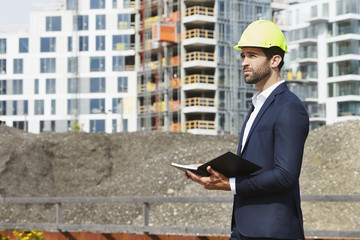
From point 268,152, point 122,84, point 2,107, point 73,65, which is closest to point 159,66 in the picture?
point 122,84

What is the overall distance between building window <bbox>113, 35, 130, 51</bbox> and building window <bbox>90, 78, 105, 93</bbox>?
417 cm

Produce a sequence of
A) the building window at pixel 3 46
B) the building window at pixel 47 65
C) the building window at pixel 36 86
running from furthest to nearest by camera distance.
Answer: the building window at pixel 3 46, the building window at pixel 36 86, the building window at pixel 47 65

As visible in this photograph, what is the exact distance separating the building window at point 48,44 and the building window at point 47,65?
45.4 inches

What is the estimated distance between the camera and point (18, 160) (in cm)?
3453

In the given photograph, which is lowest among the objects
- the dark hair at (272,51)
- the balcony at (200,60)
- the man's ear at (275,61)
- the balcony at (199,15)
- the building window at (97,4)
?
the man's ear at (275,61)

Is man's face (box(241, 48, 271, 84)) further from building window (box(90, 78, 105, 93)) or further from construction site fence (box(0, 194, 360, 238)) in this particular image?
building window (box(90, 78, 105, 93))

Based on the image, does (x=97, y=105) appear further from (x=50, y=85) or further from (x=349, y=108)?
(x=349, y=108)

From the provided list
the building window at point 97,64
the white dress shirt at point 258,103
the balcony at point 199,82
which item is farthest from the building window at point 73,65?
the white dress shirt at point 258,103

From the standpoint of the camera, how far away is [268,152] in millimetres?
4289

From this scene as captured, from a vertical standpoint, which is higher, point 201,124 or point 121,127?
point 201,124

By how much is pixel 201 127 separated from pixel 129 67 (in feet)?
50.6

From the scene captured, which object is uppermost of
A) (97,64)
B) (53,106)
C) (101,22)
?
(101,22)

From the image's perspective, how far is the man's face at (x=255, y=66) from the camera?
4.45 meters

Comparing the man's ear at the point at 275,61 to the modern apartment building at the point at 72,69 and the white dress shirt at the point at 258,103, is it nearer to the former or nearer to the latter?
the white dress shirt at the point at 258,103
